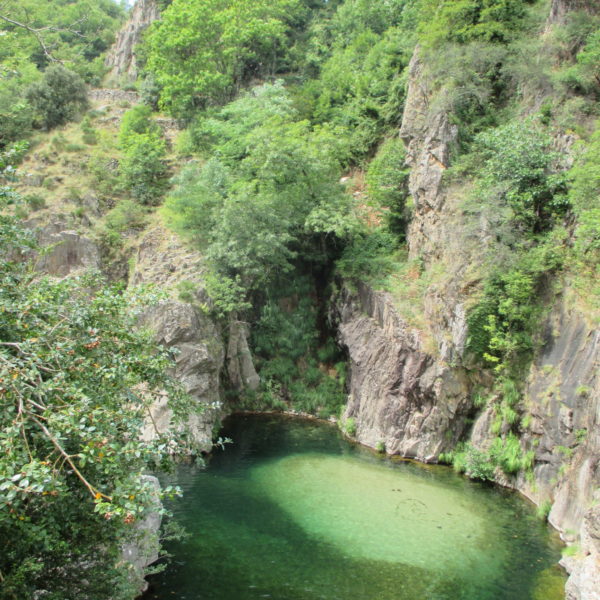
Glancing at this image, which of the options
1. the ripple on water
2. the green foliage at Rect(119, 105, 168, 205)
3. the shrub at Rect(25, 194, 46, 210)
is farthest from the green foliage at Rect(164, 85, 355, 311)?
the ripple on water

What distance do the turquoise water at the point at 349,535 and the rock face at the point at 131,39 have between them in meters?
36.6

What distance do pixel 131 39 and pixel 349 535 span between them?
4476 centimetres

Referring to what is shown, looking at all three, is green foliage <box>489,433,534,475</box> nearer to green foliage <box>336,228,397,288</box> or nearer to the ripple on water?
the ripple on water

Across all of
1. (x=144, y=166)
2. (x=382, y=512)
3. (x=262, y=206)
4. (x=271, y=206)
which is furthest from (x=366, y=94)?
(x=382, y=512)

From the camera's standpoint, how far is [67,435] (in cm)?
620

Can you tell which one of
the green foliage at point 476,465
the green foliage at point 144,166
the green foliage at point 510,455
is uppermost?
the green foliage at point 144,166

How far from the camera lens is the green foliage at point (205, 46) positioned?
3475 centimetres

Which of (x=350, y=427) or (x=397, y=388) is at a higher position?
(x=397, y=388)

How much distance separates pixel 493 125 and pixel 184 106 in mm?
21039

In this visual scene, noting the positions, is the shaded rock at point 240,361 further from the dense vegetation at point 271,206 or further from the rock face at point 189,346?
the rock face at point 189,346

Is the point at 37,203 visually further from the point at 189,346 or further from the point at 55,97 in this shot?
the point at 189,346

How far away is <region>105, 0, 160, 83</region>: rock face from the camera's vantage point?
44156mm

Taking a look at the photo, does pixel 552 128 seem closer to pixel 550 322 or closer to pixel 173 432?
pixel 550 322

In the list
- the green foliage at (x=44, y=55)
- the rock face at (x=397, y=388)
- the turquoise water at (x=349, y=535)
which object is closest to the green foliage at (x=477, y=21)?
the rock face at (x=397, y=388)
